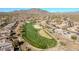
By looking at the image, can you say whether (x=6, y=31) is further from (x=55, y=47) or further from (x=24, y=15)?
(x=55, y=47)
